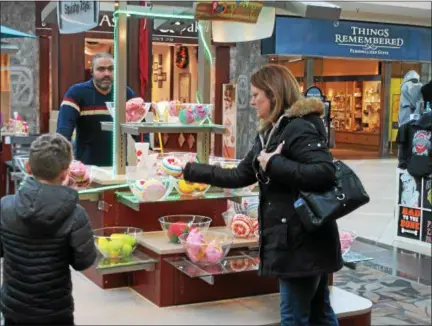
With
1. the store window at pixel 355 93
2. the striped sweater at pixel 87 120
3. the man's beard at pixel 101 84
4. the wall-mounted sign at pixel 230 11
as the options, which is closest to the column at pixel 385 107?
the store window at pixel 355 93

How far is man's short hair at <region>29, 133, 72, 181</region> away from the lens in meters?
2.38

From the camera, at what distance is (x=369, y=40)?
1555 centimetres

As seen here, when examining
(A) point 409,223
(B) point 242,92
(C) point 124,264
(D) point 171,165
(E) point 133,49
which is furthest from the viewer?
(B) point 242,92

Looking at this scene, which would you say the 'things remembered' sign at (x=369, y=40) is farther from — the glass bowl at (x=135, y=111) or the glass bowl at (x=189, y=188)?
the glass bowl at (x=189, y=188)

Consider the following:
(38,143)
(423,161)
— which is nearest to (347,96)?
(423,161)

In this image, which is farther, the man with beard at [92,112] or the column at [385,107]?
the column at [385,107]

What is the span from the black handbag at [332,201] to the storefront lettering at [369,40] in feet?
43.0

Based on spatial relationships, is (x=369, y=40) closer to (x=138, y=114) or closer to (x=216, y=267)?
(x=138, y=114)

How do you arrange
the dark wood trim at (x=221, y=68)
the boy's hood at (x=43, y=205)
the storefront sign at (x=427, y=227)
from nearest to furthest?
the boy's hood at (x=43, y=205)
the storefront sign at (x=427, y=227)
the dark wood trim at (x=221, y=68)

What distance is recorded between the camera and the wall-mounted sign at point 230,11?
10.8ft

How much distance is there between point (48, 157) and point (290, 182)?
0.94 m

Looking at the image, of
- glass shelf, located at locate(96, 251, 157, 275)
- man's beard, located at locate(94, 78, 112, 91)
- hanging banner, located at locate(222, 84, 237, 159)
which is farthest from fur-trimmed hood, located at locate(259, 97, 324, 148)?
hanging banner, located at locate(222, 84, 237, 159)

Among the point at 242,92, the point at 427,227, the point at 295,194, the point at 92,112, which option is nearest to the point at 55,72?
the point at 242,92

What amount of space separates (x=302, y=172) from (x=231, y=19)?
1270 mm
